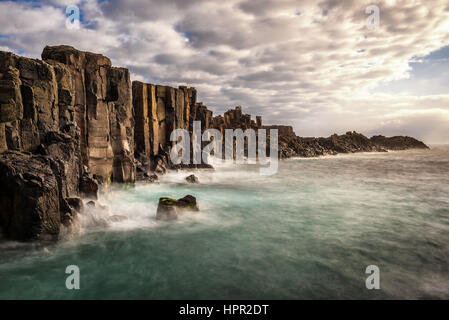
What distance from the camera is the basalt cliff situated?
713 centimetres

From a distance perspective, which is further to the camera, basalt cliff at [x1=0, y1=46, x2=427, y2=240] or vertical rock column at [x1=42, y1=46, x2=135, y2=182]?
vertical rock column at [x1=42, y1=46, x2=135, y2=182]

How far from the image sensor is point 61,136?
9953 mm

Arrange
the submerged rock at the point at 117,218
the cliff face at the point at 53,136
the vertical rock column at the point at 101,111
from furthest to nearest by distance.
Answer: the vertical rock column at the point at 101,111
the submerged rock at the point at 117,218
the cliff face at the point at 53,136

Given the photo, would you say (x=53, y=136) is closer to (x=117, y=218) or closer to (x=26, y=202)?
(x=26, y=202)

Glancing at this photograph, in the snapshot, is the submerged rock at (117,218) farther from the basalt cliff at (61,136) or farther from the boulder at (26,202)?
the boulder at (26,202)

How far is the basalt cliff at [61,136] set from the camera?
713cm

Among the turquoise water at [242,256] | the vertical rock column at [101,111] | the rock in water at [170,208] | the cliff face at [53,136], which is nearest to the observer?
the turquoise water at [242,256]

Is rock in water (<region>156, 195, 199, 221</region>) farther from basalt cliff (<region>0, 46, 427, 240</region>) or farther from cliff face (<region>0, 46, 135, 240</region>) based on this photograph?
cliff face (<region>0, 46, 135, 240</region>)

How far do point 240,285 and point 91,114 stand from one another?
12.7m

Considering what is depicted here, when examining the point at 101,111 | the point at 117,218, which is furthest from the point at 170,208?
the point at 101,111

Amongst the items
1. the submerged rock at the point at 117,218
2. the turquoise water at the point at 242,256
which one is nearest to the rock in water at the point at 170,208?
the turquoise water at the point at 242,256

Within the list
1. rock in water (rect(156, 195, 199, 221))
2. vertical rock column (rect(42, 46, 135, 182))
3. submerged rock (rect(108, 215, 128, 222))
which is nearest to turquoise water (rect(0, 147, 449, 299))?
submerged rock (rect(108, 215, 128, 222))
